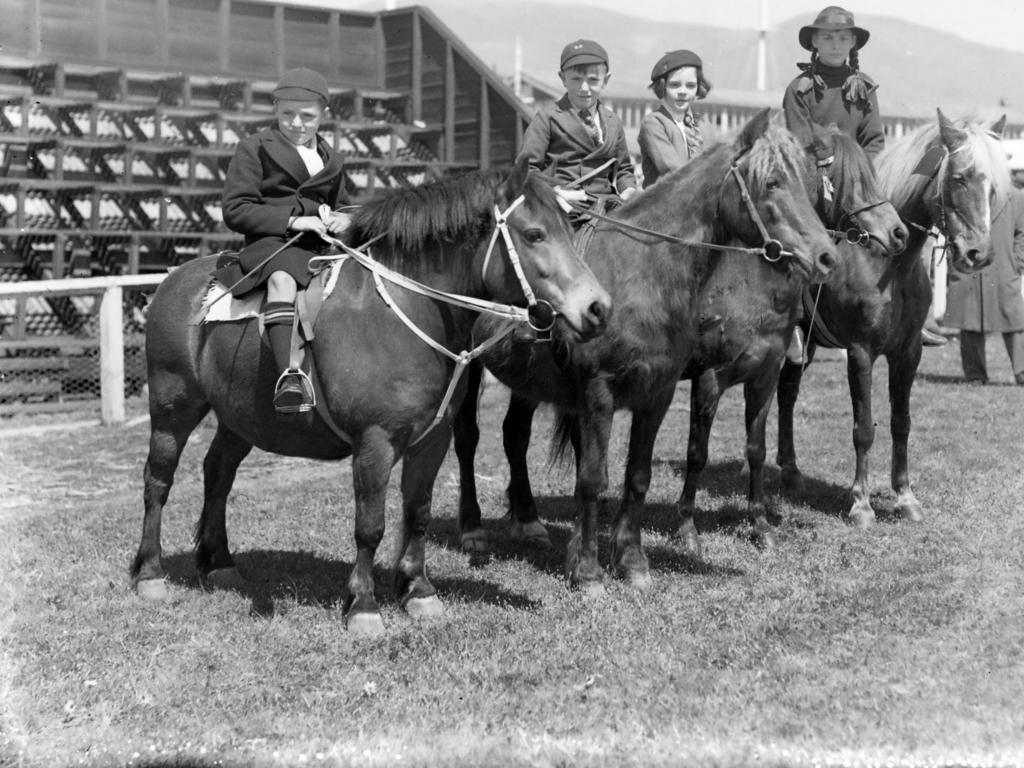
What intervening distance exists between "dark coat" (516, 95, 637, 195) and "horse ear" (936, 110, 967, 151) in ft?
7.02

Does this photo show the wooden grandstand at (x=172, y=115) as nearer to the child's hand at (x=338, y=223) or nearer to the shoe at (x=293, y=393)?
the child's hand at (x=338, y=223)

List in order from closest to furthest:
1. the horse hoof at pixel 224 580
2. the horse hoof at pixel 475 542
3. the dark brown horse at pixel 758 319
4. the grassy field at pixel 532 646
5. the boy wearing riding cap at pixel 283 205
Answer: the grassy field at pixel 532 646 < the boy wearing riding cap at pixel 283 205 < the horse hoof at pixel 224 580 < the dark brown horse at pixel 758 319 < the horse hoof at pixel 475 542

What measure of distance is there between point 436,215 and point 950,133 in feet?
13.1

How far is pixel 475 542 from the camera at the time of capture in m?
7.95

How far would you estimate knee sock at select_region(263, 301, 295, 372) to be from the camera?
5965mm

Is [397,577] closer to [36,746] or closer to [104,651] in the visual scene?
[104,651]

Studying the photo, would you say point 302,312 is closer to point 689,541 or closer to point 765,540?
point 689,541

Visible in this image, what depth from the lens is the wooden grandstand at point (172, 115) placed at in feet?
50.4

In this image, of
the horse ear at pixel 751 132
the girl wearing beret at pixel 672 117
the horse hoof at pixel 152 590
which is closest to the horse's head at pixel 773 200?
the horse ear at pixel 751 132

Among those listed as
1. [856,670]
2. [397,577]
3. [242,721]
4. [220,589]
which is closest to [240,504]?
[220,589]

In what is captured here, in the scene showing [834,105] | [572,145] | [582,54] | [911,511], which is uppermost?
[582,54]

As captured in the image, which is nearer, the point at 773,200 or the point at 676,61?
the point at 773,200

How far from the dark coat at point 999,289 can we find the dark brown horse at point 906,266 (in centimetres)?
693

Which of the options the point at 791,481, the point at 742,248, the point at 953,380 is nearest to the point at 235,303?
the point at 742,248
